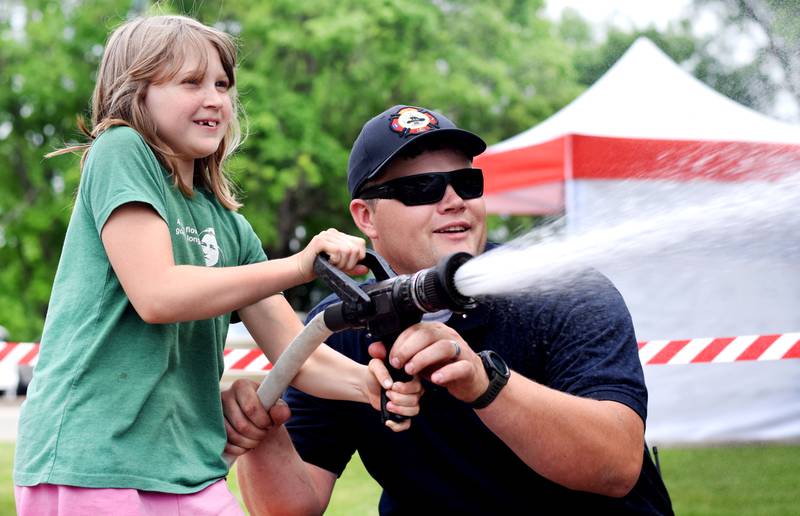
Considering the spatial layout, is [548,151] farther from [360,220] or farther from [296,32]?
[296,32]

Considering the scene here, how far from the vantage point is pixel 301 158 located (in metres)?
18.5

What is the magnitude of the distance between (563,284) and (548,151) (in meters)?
5.31

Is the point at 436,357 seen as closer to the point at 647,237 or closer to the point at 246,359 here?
the point at 647,237

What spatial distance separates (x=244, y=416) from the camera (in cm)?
282

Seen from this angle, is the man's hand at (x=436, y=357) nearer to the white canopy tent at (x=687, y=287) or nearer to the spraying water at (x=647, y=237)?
the spraying water at (x=647, y=237)

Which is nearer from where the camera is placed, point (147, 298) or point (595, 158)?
point (147, 298)

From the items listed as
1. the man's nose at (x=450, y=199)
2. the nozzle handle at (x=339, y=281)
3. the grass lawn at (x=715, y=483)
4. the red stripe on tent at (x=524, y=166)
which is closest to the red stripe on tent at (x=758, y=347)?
the grass lawn at (x=715, y=483)

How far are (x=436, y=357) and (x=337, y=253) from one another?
338 millimetres

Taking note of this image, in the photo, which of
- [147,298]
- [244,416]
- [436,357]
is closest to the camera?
[436,357]

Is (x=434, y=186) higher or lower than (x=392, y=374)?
higher

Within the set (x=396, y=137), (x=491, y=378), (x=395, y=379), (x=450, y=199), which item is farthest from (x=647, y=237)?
(x=396, y=137)

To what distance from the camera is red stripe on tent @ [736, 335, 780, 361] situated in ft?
A: 17.8

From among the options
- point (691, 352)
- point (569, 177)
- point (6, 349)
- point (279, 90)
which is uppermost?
point (569, 177)

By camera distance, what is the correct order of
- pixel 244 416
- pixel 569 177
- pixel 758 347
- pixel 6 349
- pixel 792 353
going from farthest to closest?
pixel 569 177 < pixel 6 349 < pixel 758 347 < pixel 792 353 < pixel 244 416
